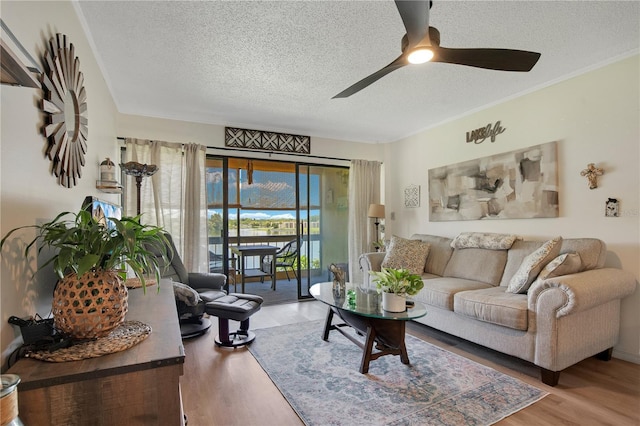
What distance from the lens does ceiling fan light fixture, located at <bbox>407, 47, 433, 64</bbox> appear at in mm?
1804

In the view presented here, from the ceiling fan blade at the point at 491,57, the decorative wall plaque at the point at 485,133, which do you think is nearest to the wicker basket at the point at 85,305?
the ceiling fan blade at the point at 491,57

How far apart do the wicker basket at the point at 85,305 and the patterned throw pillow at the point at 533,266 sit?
9.60ft

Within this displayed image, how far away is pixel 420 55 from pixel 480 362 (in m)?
2.38

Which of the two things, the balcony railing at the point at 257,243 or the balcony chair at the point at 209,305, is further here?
the balcony railing at the point at 257,243

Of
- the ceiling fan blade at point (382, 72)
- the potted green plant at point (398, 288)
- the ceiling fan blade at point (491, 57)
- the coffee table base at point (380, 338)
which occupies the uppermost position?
the ceiling fan blade at point (382, 72)

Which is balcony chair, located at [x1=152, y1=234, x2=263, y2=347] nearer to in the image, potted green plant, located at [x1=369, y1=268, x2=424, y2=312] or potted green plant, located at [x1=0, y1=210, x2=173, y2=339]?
potted green plant, located at [x1=369, y1=268, x2=424, y2=312]

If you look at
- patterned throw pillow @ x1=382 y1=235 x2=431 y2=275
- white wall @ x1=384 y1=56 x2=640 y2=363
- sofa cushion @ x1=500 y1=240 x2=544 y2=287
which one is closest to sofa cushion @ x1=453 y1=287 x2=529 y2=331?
sofa cushion @ x1=500 y1=240 x2=544 y2=287

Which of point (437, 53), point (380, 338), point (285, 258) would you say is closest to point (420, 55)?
point (437, 53)

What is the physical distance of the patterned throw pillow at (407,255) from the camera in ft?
12.9

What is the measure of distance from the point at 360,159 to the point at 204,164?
2.47 meters

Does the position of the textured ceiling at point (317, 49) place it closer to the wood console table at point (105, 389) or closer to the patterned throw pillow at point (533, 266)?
the patterned throw pillow at point (533, 266)

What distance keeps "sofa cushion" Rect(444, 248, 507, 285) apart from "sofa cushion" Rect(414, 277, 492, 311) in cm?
12

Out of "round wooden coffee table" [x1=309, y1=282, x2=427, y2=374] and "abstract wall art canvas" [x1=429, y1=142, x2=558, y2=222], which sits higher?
"abstract wall art canvas" [x1=429, y1=142, x2=558, y2=222]

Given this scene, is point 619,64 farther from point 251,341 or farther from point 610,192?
point 251,341
